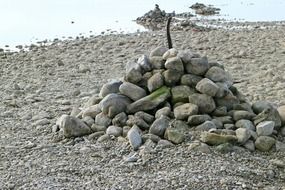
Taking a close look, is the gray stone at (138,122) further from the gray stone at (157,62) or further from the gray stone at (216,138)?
the gray stone at (157,62)

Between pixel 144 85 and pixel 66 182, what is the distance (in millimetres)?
2415

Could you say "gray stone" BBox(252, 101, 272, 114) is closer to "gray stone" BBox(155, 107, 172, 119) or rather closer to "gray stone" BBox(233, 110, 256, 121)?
"gray stone" BBox(233, 110, 256, 121)

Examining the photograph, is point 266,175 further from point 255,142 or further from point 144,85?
point 144,85

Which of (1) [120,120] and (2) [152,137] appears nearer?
(2) [152,137]

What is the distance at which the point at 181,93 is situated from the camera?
803cm

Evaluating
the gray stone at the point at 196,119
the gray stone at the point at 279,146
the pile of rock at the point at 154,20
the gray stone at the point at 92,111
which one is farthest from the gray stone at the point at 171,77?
the pile of rock at the point at 154,20

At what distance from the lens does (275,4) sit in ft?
112

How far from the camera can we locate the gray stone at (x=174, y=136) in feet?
23.9

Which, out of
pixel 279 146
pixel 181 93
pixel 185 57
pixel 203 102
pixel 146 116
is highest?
pixel 185 57

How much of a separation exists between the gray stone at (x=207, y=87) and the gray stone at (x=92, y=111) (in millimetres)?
1522

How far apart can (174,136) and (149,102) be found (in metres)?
0.87

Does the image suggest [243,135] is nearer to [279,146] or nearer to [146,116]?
A: [279,146]

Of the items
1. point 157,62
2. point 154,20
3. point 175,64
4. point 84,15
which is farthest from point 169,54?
point 84,15

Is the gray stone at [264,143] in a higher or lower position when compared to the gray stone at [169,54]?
lower
